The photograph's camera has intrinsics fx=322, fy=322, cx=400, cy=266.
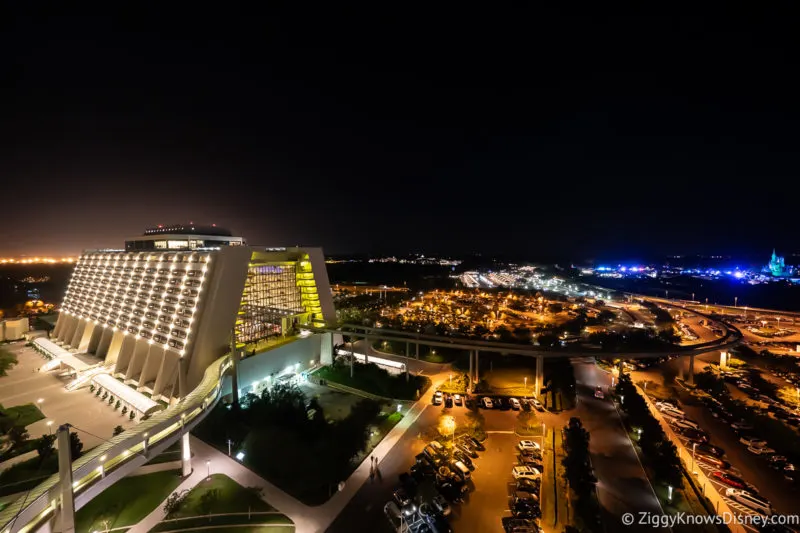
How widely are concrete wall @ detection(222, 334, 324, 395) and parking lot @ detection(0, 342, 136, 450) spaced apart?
5203mm

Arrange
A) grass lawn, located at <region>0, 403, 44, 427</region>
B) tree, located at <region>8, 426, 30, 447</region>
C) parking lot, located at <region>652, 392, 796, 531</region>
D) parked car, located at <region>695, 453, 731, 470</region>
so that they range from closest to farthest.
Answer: parking lot, located at <region>652, 392, 796, 531</region>
parked car, located at <region>695, 453, 731, 470</region>
tree, located at <region>8, 426, 30, 447</region>
grass lawn, located at <region>0, 403, 44, 427</region>

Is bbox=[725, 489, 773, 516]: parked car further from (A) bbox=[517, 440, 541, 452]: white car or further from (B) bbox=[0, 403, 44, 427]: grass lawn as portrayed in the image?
(B) bbox=[0, 403, 44, 427]: grass lawn

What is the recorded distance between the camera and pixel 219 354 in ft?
59.5

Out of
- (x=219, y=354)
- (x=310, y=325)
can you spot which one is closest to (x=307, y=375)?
(x=310, y=325)

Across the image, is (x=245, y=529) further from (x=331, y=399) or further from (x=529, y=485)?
(x=529, y=485)

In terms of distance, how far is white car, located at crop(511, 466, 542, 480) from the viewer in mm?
12547

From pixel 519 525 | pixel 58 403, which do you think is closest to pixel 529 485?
pixel 519 525

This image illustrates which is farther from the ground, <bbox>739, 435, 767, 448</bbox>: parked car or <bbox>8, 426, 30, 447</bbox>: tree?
<bbox>8, 426, 30, 447</bbox>: tree

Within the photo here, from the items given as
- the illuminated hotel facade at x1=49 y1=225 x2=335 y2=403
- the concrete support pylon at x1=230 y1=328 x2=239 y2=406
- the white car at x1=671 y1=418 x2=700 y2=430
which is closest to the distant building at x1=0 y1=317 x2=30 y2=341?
the illuminated hotel facade at x1=49 y1=225 x2=335 y2=403

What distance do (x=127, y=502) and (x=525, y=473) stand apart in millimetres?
14453

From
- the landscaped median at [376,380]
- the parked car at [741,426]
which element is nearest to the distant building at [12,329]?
the landscaped median at [376,380]

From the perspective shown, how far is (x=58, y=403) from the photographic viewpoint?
18.0 meters

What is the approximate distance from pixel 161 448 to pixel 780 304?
98.2m

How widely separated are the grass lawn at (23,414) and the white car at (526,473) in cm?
2322
